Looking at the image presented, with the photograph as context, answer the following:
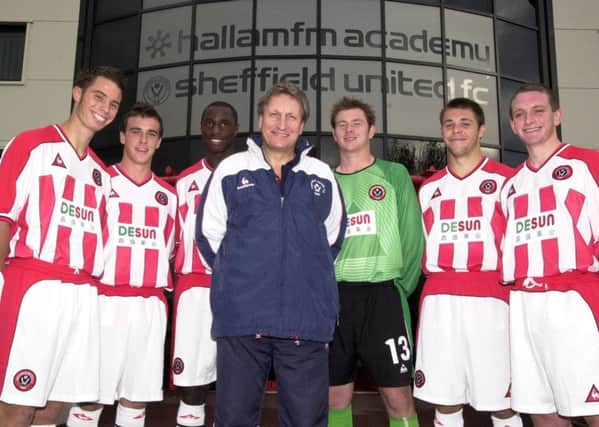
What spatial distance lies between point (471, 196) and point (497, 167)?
0.99ft

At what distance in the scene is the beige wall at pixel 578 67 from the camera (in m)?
10.1

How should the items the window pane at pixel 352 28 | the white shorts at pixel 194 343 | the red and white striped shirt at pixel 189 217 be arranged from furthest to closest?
the window pane at pixel 352 28 → the red and white striped shirt at pixel 189 217 → the white shorts at pixel 194 343

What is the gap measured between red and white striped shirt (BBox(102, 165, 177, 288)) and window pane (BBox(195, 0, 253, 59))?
6.07 meters

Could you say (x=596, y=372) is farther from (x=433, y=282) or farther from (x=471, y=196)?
(x=471, y=196)

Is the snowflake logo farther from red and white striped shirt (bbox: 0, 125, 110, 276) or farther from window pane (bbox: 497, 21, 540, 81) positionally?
red and white striped shirt (bbox: 0, 125, 110, 276)

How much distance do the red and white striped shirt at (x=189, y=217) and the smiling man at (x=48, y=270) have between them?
78 centimetres

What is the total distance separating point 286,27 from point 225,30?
3.45 feet

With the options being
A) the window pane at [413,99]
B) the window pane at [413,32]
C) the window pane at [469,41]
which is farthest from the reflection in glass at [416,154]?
the window pane at [469,41]

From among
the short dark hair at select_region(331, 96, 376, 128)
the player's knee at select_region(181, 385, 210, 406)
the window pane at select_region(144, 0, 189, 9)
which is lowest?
the player's knee at select_region(181, 385, 210, 406)

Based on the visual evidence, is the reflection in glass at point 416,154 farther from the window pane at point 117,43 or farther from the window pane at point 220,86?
the window pane at point 117,43

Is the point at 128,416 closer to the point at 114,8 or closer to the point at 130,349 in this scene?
the point at 130,349

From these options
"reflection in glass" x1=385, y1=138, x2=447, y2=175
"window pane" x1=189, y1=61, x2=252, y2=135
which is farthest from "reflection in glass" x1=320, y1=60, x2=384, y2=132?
"window pane" x1=189, y1=61, x2=252, y2=135

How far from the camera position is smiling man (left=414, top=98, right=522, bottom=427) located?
3238 mm

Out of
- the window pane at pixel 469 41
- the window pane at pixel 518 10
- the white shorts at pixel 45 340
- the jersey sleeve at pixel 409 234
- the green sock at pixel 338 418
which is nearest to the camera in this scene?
the white shorts at pixel 45 340
